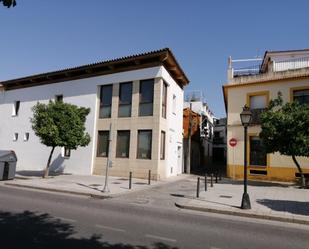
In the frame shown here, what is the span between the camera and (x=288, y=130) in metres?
15.1

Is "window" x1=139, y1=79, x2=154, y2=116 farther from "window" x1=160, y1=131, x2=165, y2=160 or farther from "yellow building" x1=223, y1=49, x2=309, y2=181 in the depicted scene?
"yellow building" x1=223, y1=49, x2=309, y2=181

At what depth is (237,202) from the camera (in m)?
10.9

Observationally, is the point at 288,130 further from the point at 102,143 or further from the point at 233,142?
the point at 102,143

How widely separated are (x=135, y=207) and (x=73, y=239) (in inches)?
168

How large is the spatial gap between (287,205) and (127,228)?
22.0 feet

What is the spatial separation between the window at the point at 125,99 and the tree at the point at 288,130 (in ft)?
29.0

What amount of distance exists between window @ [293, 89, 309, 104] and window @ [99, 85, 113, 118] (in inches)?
515

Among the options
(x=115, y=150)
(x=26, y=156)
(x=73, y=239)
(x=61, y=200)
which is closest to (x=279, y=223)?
(x=73, y=239)

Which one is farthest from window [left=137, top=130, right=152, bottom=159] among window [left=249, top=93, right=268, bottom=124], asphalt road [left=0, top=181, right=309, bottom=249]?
asphalt road [left=0, top=181, right=309, bottom=249]

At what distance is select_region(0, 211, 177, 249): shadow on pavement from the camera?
523 centimetres

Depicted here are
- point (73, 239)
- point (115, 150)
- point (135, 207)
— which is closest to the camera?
point (73, 239)

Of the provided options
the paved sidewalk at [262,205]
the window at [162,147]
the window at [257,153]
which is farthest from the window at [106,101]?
the window at [257,153]

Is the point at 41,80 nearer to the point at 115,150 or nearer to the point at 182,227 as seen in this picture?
the point at 115,150

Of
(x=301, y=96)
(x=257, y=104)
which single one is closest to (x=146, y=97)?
(x=257, y=104)
